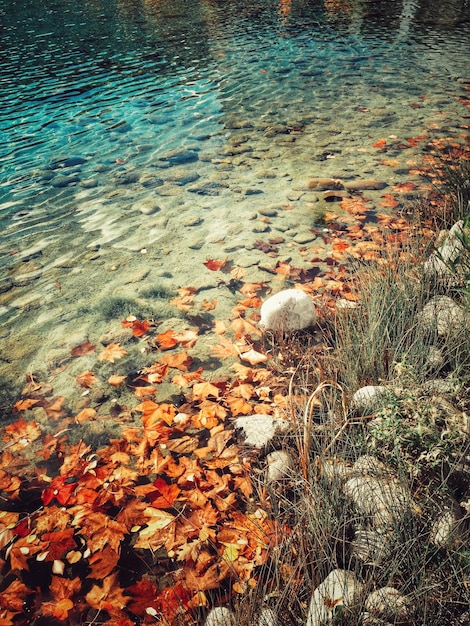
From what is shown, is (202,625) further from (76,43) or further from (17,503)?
(76,43)

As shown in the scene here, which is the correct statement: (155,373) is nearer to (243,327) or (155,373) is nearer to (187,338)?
(187,338)

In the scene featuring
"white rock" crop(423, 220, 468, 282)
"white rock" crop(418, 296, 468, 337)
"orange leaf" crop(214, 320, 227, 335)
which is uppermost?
"white rock" crop(423, 220, 468, 282)

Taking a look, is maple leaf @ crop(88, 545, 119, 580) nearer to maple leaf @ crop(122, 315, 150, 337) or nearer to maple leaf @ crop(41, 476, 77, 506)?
maple leaf @ crop(41, 476, 77, 506)

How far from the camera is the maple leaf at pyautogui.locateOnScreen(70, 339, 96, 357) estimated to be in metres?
3.74

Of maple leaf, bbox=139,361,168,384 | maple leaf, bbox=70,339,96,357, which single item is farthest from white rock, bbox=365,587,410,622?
maple leaf, bbox=70,339,96,357

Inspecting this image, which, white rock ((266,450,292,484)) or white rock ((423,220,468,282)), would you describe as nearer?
white rock ((266,450,292,484))

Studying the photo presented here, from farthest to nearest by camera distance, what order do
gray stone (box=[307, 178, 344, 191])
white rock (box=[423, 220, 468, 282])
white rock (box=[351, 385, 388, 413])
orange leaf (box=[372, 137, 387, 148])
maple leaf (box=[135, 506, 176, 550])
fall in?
orange leaf (box=[372, 137, 387, 148]), gray stone (box=[307, 178, 344, 191]), white rock (box=[423, 220, 468, 282]), white rock (box=[351, 385, 388, 413]), maple leaf (box=[135, 506, 176, 550])

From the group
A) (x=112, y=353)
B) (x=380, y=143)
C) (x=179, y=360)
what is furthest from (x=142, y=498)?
(x=380, y=143)

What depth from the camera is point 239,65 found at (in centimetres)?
1248

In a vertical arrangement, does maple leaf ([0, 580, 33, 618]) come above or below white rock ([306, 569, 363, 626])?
below

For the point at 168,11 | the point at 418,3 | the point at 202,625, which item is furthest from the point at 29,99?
the point at 418,3

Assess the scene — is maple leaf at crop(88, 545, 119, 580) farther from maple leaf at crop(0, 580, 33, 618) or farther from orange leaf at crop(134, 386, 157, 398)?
orange leaf at crop(134, 386, 157, 398)

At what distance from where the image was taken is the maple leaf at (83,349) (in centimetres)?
374

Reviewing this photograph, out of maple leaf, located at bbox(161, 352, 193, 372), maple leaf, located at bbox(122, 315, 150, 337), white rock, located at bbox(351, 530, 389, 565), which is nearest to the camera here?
white rock, located at bbox(351, 530, 389, 565)
